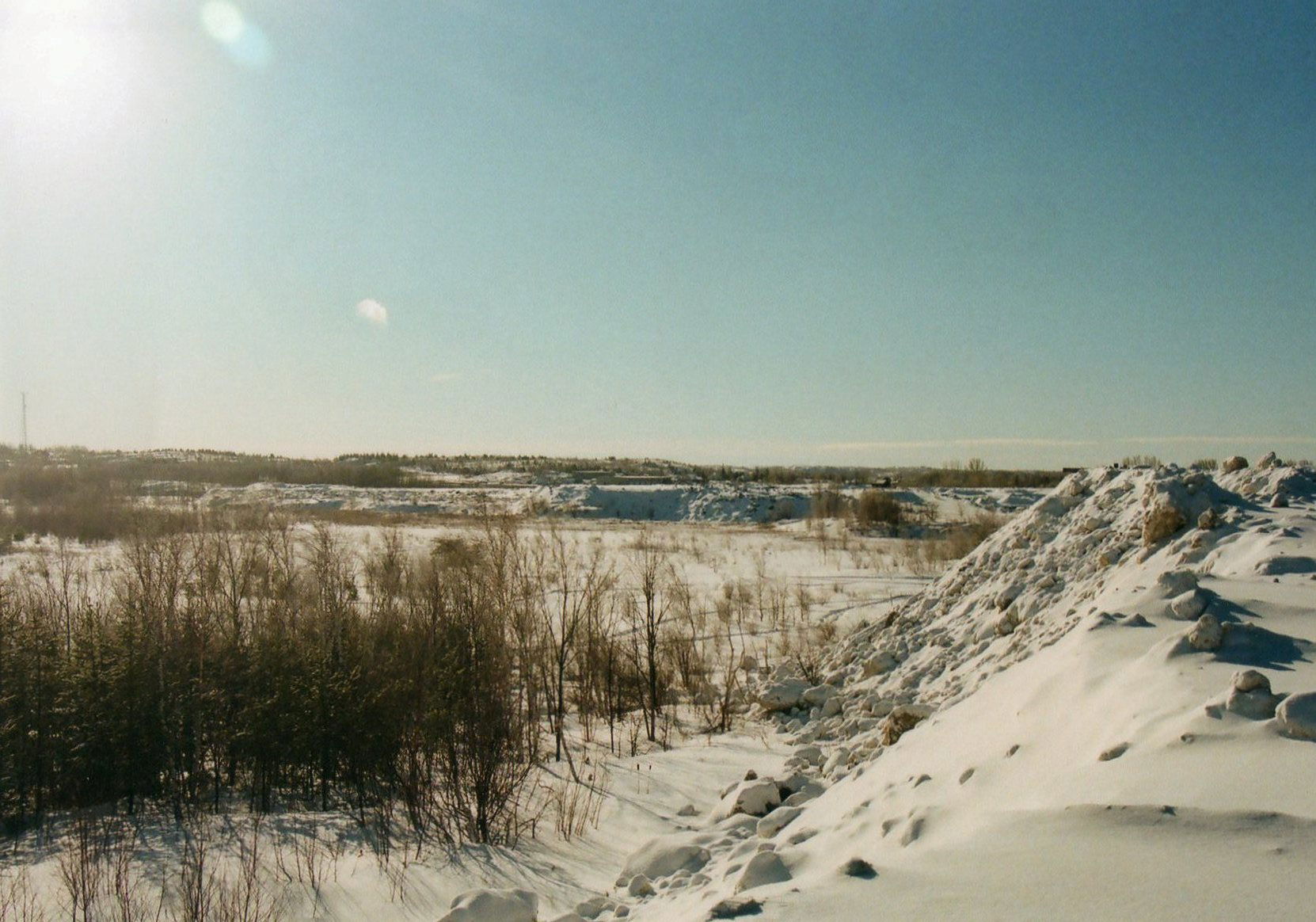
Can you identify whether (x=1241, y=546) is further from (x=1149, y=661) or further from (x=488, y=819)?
(x=488, y=819)

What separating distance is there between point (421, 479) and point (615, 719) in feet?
183

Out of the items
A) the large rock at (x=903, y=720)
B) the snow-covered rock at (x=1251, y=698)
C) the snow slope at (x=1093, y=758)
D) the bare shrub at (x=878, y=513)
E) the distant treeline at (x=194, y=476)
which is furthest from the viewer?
the bare shrub at (x=878, y=513)

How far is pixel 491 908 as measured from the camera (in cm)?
478

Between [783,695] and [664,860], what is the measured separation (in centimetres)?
521

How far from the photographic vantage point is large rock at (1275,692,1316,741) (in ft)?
12.0

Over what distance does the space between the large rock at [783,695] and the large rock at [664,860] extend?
481 cm

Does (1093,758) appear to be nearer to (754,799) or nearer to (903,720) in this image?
(754,799)

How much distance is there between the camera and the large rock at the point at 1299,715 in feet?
12.0

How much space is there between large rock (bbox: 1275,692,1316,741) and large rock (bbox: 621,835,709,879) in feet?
11.0

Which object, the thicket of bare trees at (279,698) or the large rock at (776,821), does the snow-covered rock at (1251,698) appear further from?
the thicket of bare trees at (279,698)

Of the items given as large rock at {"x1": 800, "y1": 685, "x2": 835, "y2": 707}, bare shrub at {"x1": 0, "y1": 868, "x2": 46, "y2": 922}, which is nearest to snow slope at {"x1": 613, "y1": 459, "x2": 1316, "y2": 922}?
large rock at {"x1": 800, "y1": 685, "x2": 835, "y2": 707}

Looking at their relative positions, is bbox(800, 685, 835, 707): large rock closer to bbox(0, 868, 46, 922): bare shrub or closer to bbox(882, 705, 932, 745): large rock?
bbox(882, 705, 932, 745): large rock

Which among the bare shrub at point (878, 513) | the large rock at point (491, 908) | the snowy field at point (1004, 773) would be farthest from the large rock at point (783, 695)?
the bare shrub at point (878, 513)

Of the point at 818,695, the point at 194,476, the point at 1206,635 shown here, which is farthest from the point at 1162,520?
the point at 194,476
